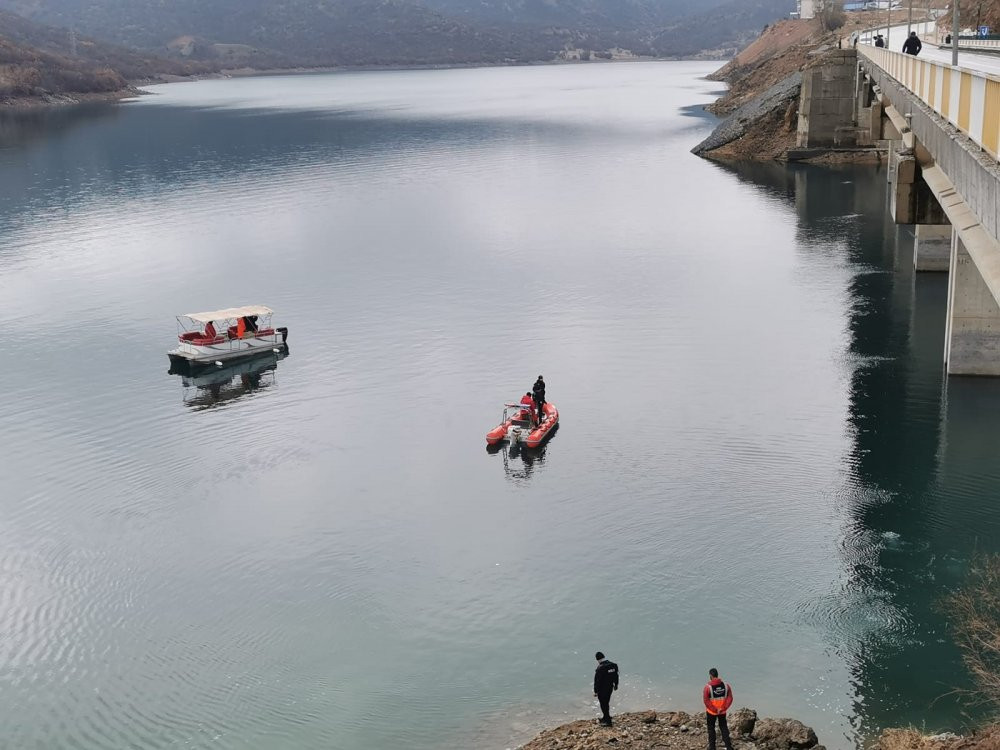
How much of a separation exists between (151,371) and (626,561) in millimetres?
29264

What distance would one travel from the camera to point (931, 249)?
207ft

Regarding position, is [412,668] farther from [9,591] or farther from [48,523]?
[48,523]

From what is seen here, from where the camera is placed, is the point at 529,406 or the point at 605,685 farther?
the point at 529,406

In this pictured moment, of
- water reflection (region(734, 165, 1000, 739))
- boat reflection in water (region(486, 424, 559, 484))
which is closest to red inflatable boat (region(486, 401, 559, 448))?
boat reflection in water (region(486, 424, 559, 484))

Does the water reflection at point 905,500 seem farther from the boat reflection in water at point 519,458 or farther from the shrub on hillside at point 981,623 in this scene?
the boat reflection in water at point 519,458

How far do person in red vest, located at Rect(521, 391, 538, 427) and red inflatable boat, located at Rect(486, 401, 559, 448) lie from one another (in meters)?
0.05

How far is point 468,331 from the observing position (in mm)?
57469

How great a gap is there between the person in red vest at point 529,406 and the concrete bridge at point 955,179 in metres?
14.9

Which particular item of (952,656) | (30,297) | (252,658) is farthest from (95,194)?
(952,656)

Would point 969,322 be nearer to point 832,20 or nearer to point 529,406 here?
point 529,406

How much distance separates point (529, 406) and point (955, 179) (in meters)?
21.3

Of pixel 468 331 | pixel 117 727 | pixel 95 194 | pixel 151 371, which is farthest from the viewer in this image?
pixel 95 194

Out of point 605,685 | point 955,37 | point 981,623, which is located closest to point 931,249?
point 955,37

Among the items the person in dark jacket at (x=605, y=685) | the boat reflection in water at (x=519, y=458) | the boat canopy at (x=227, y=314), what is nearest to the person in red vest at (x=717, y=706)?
the person in dark jacket at (x=605, y=685)
